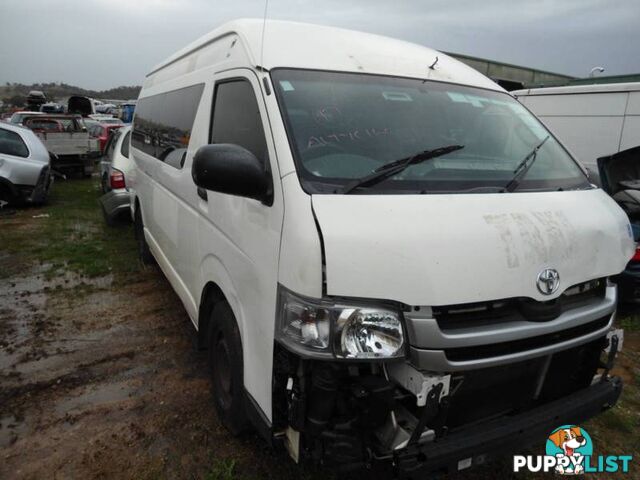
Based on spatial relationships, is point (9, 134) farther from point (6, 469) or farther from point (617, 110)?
point (617, 110)

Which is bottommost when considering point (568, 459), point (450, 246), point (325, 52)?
point (568, 459)

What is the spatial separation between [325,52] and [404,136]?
2.30ft

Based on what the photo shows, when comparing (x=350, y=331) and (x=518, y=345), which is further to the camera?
(x=518, y=345)

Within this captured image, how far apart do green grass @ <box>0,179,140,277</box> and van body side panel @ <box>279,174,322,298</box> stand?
4.66 m

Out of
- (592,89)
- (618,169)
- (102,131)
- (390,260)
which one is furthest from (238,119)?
(102,131)

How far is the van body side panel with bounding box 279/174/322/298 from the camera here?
1.75m

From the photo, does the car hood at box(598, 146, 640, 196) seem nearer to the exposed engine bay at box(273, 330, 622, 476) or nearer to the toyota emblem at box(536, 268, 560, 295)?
the toyota emblem at box(536, 268, 560, 295)

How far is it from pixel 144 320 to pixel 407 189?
11.1 ft

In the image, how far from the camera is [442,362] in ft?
5.87

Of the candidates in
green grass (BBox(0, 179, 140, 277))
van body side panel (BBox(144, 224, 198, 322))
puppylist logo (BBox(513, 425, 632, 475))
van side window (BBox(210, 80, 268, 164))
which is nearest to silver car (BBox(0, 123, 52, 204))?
green grass (BBox(0, 179, 140, 277))

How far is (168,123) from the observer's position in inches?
A: 158

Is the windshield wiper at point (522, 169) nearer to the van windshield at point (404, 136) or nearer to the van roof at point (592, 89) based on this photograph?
the van windshield at point (404, 136)

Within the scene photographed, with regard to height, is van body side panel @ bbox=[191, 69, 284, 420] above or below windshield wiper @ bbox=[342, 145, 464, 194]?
below

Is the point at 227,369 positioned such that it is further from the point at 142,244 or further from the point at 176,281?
the point at 142,244
